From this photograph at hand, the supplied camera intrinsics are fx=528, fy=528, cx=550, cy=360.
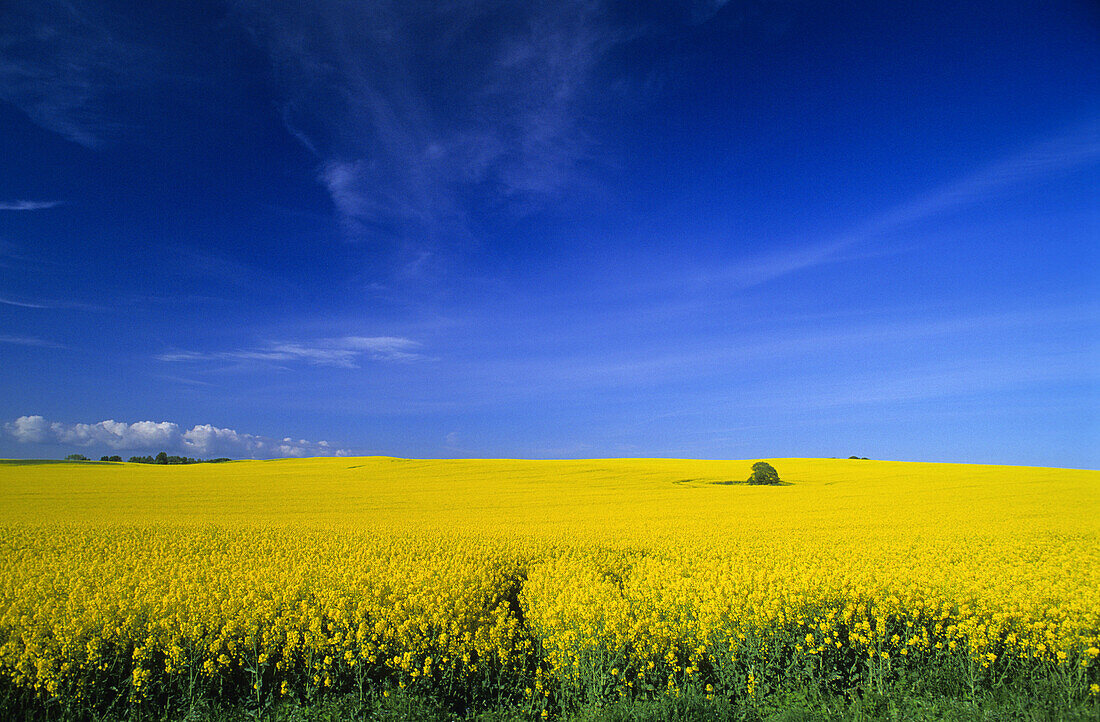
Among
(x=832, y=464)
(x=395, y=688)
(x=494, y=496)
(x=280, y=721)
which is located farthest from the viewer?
(x=832, y=464)

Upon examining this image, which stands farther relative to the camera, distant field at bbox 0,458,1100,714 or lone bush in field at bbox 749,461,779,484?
lone bush in field at bbox 749,461,779,484

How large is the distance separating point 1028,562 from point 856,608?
19.3 ft

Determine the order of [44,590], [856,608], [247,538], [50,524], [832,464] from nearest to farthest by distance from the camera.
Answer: [856,608]
[44,590]
[247,538]
[50,524]
[832,464]

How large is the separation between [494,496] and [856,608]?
65.3 ft

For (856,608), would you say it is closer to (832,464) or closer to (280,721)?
(280,721)

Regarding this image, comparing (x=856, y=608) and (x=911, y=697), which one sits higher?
(x=856, y=608)

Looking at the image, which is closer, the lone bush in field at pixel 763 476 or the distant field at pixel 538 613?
the distant field at pixel 538 613

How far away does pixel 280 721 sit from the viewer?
18.6ft

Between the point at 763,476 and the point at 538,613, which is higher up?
the point at 763,476

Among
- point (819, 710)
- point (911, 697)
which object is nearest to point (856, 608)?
point (911, 697)

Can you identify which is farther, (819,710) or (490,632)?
(490,632)

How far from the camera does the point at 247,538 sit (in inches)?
544

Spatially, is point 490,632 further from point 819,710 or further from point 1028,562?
point 1028,562

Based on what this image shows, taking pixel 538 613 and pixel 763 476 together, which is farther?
pixel 763 476
